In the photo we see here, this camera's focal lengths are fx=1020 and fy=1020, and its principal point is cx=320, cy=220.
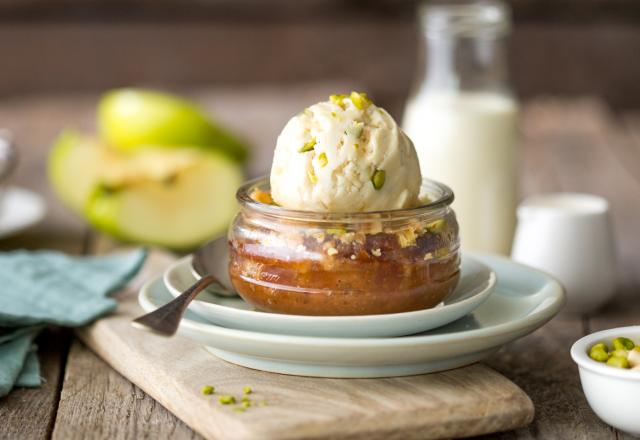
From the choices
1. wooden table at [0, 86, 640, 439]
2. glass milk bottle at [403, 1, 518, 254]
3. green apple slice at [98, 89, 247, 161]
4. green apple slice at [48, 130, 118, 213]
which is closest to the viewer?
Answer: wooden table at [0, 86, 640, 439]

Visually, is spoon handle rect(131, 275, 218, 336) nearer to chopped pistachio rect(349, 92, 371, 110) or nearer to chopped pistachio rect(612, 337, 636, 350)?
chopped pistachio rect(349, 92, 371, 110)

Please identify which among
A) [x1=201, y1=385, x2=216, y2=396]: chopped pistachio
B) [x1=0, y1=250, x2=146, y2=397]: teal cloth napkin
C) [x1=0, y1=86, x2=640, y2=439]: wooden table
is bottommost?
[x1=0, y1=86, x2=640, y2=439]: wooden table

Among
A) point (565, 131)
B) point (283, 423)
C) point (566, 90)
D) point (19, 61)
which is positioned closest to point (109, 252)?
point (283, 423)

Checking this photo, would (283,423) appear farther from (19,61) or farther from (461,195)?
(19,61)

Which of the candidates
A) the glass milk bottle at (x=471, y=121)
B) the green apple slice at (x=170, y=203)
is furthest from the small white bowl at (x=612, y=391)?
the green apple slice at (x=170, y=203)

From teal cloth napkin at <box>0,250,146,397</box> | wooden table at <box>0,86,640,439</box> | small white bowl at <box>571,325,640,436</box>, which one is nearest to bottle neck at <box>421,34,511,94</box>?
wooden table at <box>0,86,640,439</box>

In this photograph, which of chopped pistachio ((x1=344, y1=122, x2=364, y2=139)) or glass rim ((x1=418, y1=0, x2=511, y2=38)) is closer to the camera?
chopped pistachio ((x1=344, y1=122, x2=364, y2=139))

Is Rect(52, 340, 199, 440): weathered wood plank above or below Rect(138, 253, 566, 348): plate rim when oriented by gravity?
below

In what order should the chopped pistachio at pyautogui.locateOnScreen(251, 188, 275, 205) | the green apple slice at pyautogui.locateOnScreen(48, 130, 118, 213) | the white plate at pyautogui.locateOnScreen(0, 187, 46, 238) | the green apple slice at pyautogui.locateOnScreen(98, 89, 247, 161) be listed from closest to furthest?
the chopped pistachio at pyautogui.locateOnScreen(251, 188, 275, 205) < the white plate at pyautogui.locateOnScreen(0, 187, 46, 238) < the green apple slice at pyautogui.locateOnScreen(48, 130, 118, 213) < the green apple slice at pyautogui.locateOnScreen(98, 89, 247, 161)
